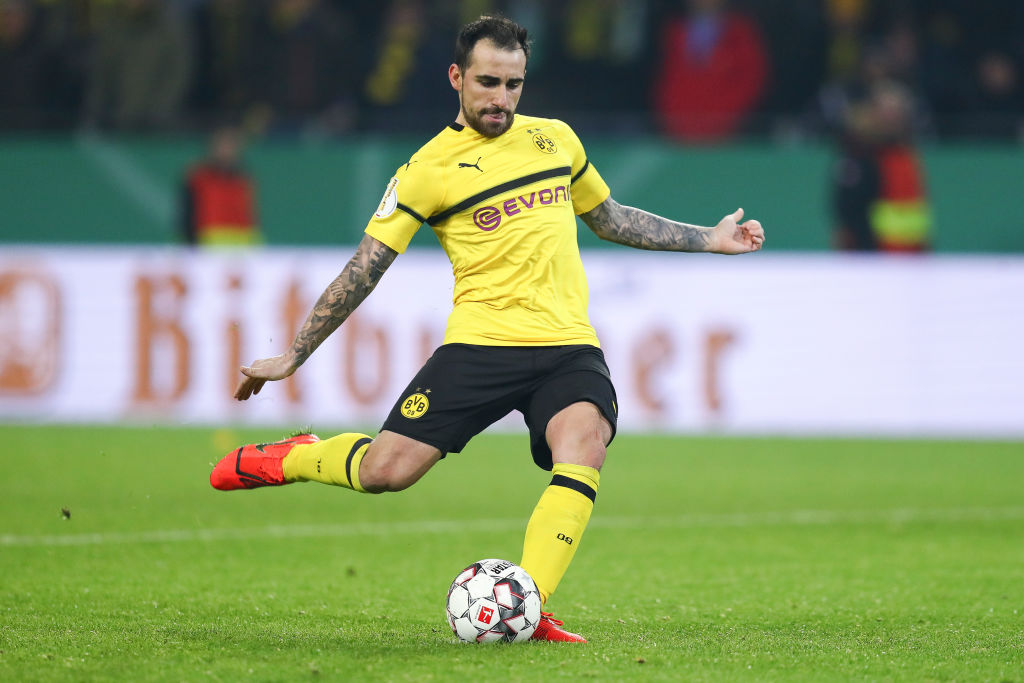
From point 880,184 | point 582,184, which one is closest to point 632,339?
point 880,184

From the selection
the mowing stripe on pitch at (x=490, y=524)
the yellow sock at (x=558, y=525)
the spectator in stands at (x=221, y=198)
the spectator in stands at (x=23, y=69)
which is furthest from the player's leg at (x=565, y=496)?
the spectator in stands at (x=23, y=69)

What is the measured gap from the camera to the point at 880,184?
13688mm

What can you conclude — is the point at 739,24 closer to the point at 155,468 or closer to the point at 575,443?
the point at 155,468

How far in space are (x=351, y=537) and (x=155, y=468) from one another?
3.03 m

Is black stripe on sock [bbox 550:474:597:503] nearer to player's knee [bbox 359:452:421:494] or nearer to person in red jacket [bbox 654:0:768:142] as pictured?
player's knee [bbox 359:452:421:494]

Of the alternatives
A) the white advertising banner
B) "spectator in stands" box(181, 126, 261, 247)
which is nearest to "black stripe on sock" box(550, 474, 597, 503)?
the white advertising banner

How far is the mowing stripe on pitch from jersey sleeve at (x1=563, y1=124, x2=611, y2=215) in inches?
113

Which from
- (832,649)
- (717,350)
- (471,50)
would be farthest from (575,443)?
(717,350)

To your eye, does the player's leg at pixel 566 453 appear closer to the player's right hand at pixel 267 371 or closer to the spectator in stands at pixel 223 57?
the player's right hand at pixel 267 371

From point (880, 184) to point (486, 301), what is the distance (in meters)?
9.32

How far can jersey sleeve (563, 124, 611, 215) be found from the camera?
541cm

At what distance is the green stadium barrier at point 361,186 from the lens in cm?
1366

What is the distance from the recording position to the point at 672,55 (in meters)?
14.8

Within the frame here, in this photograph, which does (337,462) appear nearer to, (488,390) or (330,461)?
(330,461)
